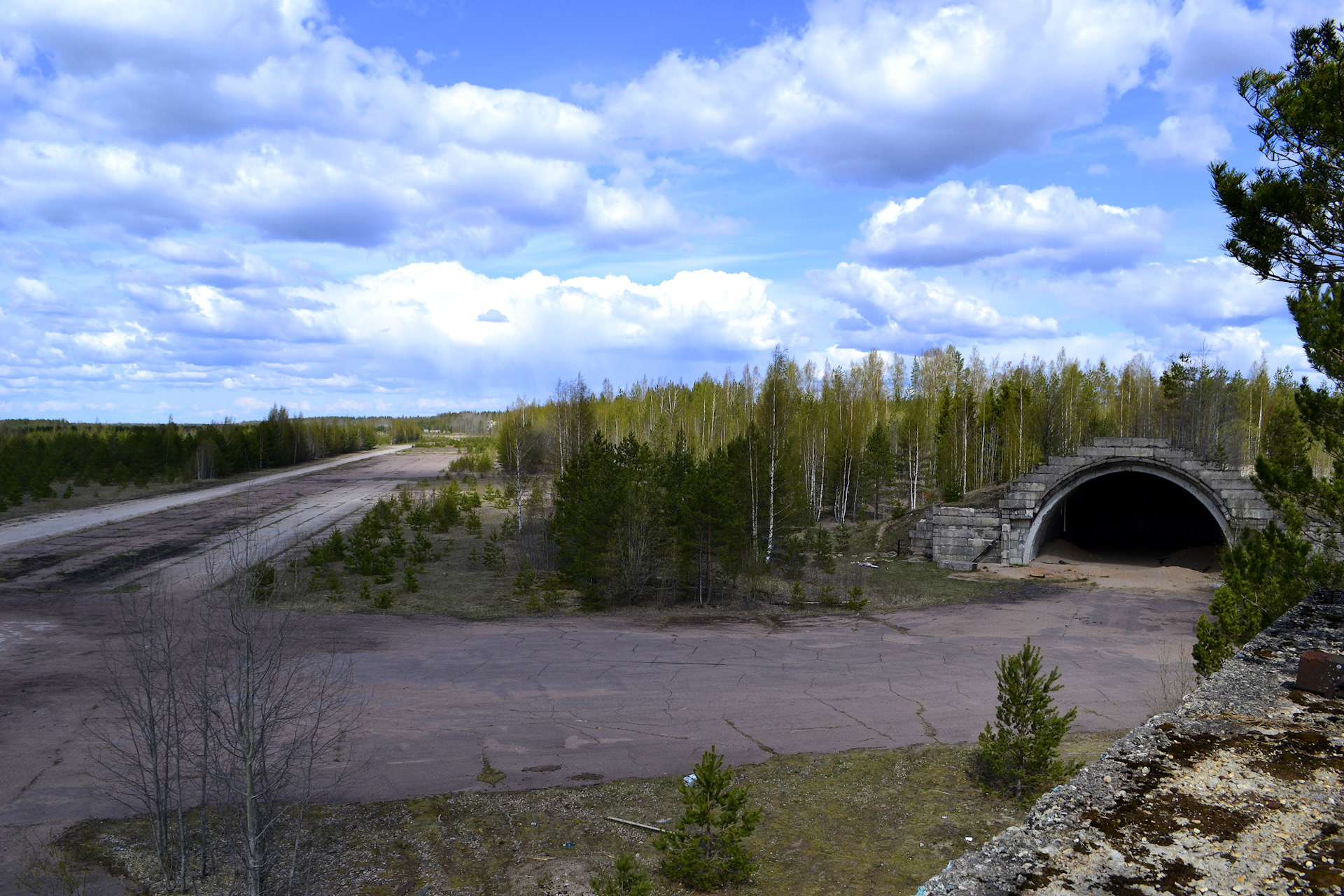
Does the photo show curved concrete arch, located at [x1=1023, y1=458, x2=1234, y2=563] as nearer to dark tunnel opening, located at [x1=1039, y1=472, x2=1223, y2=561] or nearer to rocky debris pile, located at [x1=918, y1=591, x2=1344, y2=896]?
dark tunnel opening, located at [x1=1039, y1=472, x2=1223, y2=561]

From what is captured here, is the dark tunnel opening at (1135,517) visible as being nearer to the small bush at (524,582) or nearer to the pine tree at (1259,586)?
the small bush at (524,582)

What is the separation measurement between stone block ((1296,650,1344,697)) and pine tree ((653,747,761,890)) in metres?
5.11

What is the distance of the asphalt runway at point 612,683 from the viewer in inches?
469

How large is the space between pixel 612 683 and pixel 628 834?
647 centimetres

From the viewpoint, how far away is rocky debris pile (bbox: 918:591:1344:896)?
3053 mm

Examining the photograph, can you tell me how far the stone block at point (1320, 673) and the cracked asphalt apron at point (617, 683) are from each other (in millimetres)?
8387

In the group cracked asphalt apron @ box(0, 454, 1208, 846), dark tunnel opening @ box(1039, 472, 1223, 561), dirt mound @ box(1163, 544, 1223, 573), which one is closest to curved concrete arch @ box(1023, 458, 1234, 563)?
dirt mound @ box(1163, 544, 1223, 573)

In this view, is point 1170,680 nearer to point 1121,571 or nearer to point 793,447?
point 1121,571

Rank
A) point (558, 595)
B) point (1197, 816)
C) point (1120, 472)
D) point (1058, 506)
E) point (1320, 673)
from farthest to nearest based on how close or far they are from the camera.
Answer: point (1058, 506) → point (1120, 472) → point (558, 595) → point (1320, 673) → point (1197, 816)

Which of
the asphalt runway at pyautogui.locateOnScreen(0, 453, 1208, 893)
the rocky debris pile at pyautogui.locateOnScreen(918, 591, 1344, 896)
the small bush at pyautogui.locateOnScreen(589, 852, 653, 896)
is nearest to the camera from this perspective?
the rocky debris pile at pyautogui.locateOnScreen(918, 591, 1344, 896)

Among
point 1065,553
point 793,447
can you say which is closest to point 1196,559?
point 1065,553

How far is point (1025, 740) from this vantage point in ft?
34.0

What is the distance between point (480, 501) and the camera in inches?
2210

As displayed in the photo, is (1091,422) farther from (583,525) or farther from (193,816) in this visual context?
(193,816)
